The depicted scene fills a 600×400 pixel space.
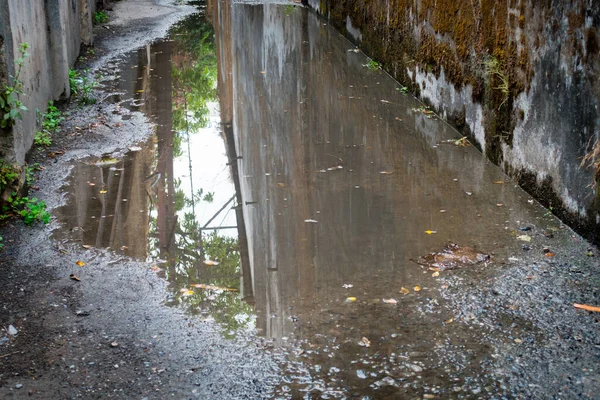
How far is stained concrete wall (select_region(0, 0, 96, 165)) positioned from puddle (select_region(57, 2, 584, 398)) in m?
0.77

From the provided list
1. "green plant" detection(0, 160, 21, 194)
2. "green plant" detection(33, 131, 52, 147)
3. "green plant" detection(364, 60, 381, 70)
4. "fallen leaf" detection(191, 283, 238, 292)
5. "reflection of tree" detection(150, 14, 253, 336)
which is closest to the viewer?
"reflection of tree" detection(150, 14, 253, 336)

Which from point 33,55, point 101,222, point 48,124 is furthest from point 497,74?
point 48,124

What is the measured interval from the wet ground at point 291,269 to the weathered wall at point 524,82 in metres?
0.27

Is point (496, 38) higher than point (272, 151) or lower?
higher

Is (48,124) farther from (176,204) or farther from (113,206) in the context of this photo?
(176,204)

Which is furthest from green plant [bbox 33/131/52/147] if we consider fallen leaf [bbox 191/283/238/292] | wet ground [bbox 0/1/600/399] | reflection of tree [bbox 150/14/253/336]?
fallen leaf [bbox 191/283/238/292]

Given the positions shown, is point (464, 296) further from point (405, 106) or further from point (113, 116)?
point (113, 116)

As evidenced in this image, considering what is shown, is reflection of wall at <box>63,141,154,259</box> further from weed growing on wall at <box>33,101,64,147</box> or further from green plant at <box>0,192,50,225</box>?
weed growing on wall at <box>33,101,64,147</box>

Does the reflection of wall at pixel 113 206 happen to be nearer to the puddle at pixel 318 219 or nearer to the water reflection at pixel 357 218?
the puddle at pixel 318 219

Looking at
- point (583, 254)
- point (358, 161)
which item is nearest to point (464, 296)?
point (583, 254)

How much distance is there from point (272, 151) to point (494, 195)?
2645 mm

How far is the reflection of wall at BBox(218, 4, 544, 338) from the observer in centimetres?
538

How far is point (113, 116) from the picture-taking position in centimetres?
965

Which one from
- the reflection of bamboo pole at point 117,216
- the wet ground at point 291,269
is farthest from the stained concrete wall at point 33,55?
the reflection of bamboo pole at point 117,216
